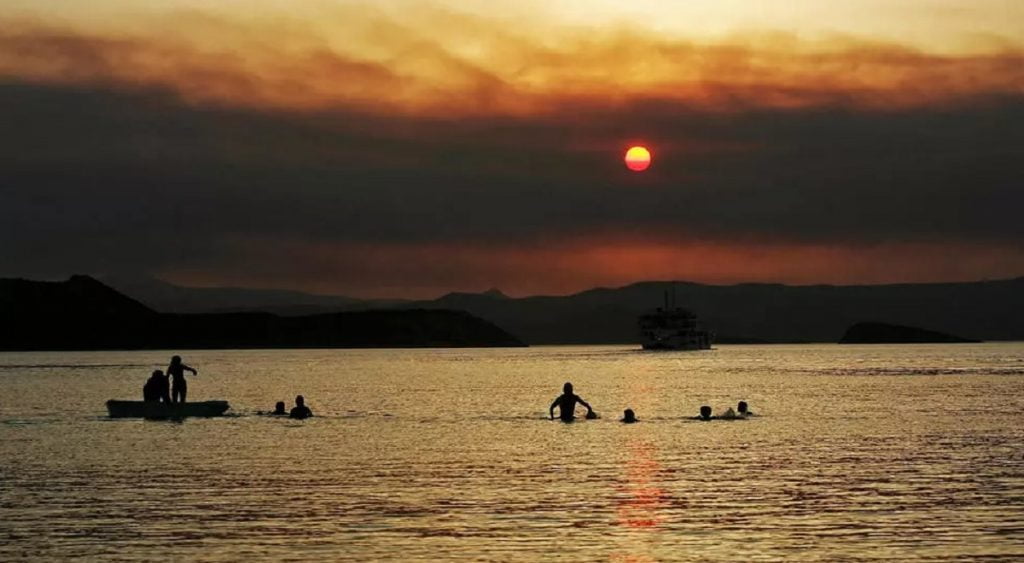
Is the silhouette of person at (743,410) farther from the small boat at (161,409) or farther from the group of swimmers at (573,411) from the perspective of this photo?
the small boat at (161,409)

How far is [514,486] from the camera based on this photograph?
46.5 m

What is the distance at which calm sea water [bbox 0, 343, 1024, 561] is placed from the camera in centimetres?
3431

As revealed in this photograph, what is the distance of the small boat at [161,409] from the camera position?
79500 millimetres

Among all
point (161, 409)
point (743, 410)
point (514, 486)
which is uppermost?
point (161, 409)

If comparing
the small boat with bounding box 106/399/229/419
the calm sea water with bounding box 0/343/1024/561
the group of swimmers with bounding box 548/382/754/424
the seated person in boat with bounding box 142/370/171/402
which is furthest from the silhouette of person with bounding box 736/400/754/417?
the seated person in boat with bounding box 142/370/171/402

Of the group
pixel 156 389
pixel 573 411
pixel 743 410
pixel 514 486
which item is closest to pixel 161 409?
pixel 156 389

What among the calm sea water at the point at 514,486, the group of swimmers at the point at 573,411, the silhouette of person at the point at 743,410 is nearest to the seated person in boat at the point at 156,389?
the calm sea water at the point at 514,486

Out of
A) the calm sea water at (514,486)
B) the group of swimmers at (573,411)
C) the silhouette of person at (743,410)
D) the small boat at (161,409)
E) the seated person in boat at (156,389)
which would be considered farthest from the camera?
the silhouette of person at (743,410)

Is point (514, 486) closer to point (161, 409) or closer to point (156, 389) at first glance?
point (161, 409)

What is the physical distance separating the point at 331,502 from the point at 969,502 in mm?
18794

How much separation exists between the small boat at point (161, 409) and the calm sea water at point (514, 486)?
0.85 meters

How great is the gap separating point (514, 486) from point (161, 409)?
38.6 metres

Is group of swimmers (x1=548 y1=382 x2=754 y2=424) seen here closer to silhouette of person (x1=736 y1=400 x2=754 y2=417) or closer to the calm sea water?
silhouette of person (x1=736 y1=400 x2=754 y2=417)

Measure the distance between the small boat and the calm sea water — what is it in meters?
0.85
